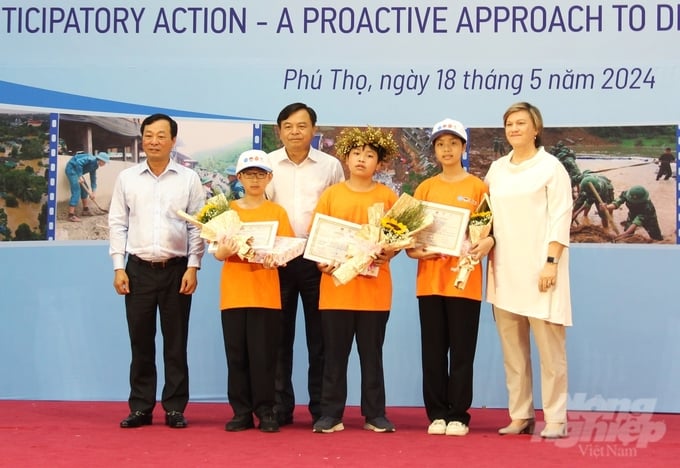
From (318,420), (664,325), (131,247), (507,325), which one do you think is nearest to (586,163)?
(664,325)

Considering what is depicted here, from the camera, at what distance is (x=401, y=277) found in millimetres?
5578

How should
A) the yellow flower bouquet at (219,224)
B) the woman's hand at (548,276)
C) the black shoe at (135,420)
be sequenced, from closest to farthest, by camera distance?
the woman's hand at (548,276), the yellow flower bouquet at (219,224), the black shoe at (135,420)

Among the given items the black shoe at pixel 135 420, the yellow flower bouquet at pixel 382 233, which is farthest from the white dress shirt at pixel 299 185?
the black shoe at pixel 135 420

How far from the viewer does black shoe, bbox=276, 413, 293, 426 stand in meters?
4.67

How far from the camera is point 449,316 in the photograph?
4.44 m

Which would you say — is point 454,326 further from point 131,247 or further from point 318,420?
point 131,247

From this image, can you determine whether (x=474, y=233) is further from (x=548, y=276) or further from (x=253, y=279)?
(x=253, y=279)

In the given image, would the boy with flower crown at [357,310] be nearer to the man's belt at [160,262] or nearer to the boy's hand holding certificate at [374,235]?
the boy's hand holding certificate at [374,235]

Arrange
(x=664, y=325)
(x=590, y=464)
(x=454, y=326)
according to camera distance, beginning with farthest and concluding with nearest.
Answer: (x=664, y=325)
(x=454, y=326)
(x=590, y=464)

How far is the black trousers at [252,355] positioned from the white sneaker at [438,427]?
0.74 m

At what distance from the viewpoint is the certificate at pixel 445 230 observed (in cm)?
433

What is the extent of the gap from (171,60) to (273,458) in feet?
8.98

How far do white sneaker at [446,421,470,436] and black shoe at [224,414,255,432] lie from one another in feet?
2.99

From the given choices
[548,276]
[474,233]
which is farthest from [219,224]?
[548,276]
